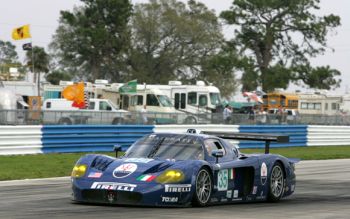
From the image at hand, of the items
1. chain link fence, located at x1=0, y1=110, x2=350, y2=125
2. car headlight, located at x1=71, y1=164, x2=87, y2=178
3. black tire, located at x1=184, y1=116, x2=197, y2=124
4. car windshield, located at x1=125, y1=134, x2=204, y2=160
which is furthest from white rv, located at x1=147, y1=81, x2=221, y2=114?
car headlight, located at x1=71, y1=164, x2=87, y2=178

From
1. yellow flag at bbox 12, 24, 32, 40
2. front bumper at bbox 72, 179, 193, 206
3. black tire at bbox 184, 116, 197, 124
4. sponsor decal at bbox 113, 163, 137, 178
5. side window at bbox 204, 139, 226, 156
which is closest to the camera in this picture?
front bumper at bbox 72, 179, 193, 206

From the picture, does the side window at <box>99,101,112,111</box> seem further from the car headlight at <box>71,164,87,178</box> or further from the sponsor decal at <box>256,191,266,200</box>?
the car headlight at <box>71,164,87,178</box>

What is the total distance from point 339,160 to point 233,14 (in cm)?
4605

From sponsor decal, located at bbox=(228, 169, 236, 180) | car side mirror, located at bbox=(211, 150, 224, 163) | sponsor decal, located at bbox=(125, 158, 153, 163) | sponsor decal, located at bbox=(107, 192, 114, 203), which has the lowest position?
sponsor decal, located at bbox=(107, 192, 114, 203)

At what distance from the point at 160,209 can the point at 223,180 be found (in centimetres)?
145

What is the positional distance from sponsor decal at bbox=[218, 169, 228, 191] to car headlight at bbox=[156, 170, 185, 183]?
0.95 meters

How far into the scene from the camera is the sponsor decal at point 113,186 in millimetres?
10406

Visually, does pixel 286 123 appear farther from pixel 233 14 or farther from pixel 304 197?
pixel 233 14

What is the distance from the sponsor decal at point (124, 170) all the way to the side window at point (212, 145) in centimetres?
144

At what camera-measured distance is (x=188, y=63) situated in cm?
7962

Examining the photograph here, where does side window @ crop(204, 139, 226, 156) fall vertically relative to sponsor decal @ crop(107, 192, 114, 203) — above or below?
above

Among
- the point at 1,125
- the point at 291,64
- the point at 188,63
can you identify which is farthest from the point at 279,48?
the point at 1,125

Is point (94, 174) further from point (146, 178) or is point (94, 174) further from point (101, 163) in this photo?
point (146, 178)

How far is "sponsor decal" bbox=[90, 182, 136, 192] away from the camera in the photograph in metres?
10.4
